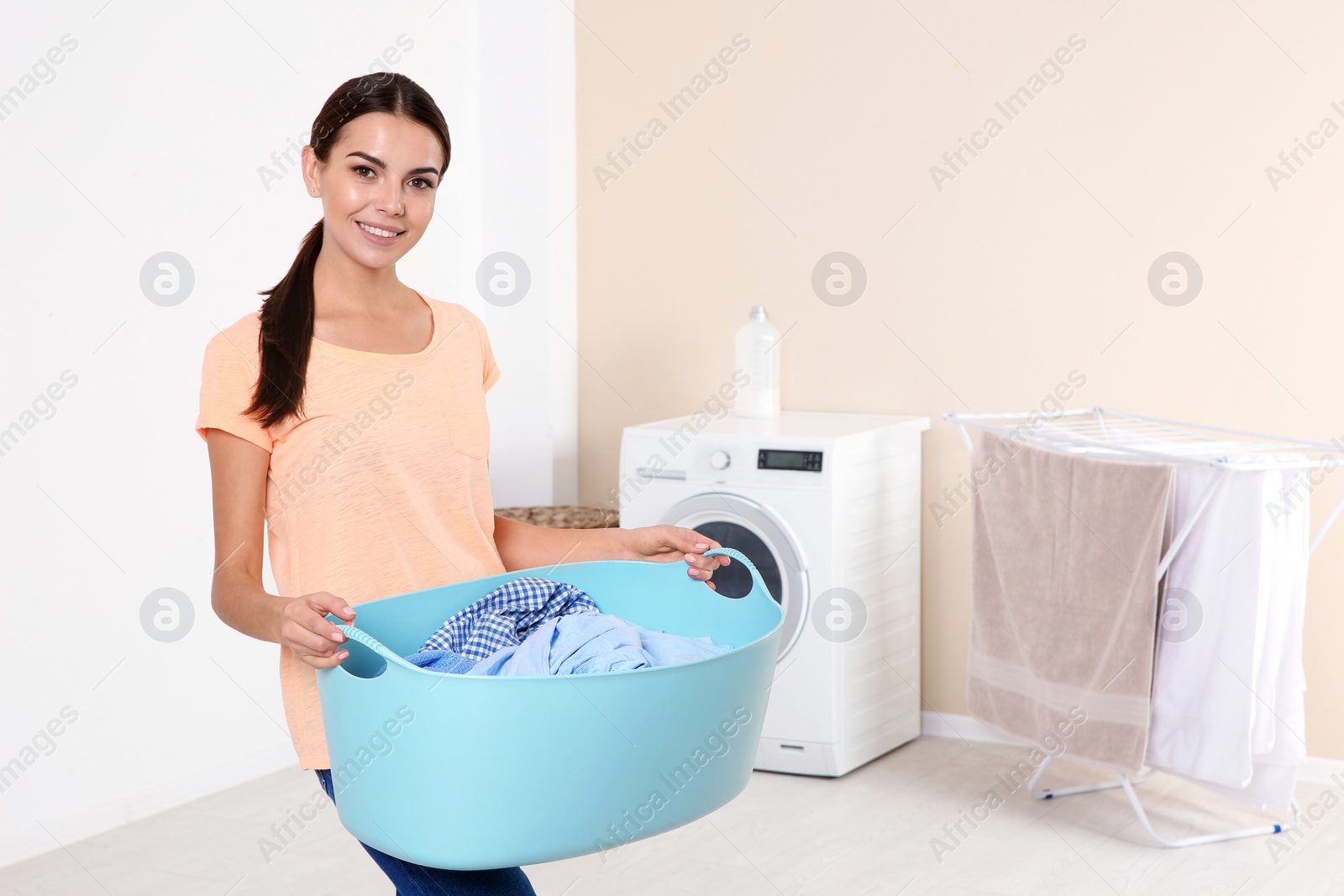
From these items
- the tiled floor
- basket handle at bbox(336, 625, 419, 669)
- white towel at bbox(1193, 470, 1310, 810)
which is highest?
basket handle at bbox(336, 625, 419, 669)

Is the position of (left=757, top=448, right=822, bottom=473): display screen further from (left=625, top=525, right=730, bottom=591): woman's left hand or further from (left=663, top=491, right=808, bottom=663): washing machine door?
(left=625, top=525, right=730, bottom=591): woman's left hand

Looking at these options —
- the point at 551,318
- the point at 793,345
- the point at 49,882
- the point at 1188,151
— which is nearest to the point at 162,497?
the point at 49,882

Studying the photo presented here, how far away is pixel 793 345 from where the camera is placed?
349 centimetres

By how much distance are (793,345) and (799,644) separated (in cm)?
89

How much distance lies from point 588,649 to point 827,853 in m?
1.71

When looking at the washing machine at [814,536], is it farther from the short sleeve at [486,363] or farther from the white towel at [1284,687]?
the short sleeve at [486,363]

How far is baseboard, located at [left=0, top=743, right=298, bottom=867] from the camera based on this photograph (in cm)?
252

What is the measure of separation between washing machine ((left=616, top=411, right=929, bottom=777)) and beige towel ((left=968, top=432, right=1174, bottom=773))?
30 centimetres

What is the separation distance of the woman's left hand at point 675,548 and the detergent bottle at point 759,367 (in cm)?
199

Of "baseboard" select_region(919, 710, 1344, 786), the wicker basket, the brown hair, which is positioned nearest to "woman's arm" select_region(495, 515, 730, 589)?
the brown hair

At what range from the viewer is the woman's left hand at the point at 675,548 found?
1253mm

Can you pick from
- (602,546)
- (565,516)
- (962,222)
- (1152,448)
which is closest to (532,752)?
(602,546)

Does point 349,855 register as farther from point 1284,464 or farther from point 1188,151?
point 1188,151

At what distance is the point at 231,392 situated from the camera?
1167 mm
